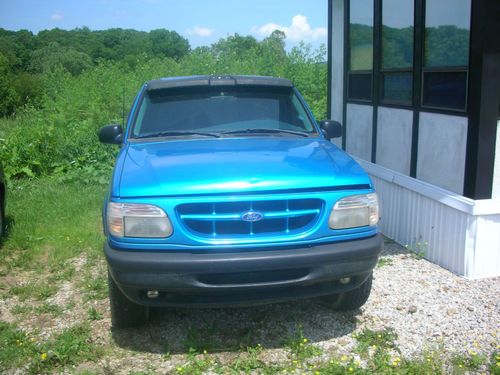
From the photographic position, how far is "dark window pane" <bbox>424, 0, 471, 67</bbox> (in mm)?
5246

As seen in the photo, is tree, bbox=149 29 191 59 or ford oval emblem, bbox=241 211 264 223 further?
tree, bbox=149 29 191 59

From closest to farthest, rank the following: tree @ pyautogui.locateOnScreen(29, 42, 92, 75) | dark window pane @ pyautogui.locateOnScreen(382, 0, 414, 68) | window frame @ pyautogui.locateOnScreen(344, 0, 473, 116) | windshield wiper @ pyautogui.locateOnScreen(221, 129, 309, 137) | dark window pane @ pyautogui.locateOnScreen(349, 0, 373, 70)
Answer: windshield wiper @ pyautogui.locateOnScreen(221, 129, 309, 137) → window frame @ pyautogui.locateOnScreen(344, 0, 473, 116) → dark window pane @ pyautogui.locateOnScreen(382, 0, 414, 68) → dark window pane @ pyautogui.locateOnScreen(349, 0, 373, 70) → tree @ pyautogui.locateOnScreen(29, 42, 92, 75)

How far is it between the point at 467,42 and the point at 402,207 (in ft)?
6.34

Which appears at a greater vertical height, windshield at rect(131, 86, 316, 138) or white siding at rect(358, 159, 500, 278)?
windshield at rect(131, 86, 316, 138)

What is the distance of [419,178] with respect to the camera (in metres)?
6.12

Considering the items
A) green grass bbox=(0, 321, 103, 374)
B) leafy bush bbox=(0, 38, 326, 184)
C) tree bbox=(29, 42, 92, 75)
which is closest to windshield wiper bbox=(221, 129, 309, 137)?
green grass bbox=(0, 321, 103, 374)

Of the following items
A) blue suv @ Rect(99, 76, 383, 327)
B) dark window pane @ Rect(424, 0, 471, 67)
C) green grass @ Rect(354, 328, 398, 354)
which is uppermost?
dark window pane @ Rect(424, 0, 471, 67)

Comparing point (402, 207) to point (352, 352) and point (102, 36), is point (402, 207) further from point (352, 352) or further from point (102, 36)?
point (102, 36)

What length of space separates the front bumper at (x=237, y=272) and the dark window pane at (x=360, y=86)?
454 centimetres

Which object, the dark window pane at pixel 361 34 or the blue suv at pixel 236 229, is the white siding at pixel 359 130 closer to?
the dark window pane at pixel 361 34

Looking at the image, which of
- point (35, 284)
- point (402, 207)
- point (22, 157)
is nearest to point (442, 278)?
point (402, 207)

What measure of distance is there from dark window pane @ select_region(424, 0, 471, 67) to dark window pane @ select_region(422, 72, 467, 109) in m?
0.12

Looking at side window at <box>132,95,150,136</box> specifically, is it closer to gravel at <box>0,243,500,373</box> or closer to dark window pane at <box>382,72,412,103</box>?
gravel at <box>0,243,500,373</box>

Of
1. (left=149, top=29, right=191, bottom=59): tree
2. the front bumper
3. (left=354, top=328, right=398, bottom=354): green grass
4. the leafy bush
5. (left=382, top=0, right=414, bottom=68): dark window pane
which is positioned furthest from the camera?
(left=149, top=29, right=191, bottom=59): tree
